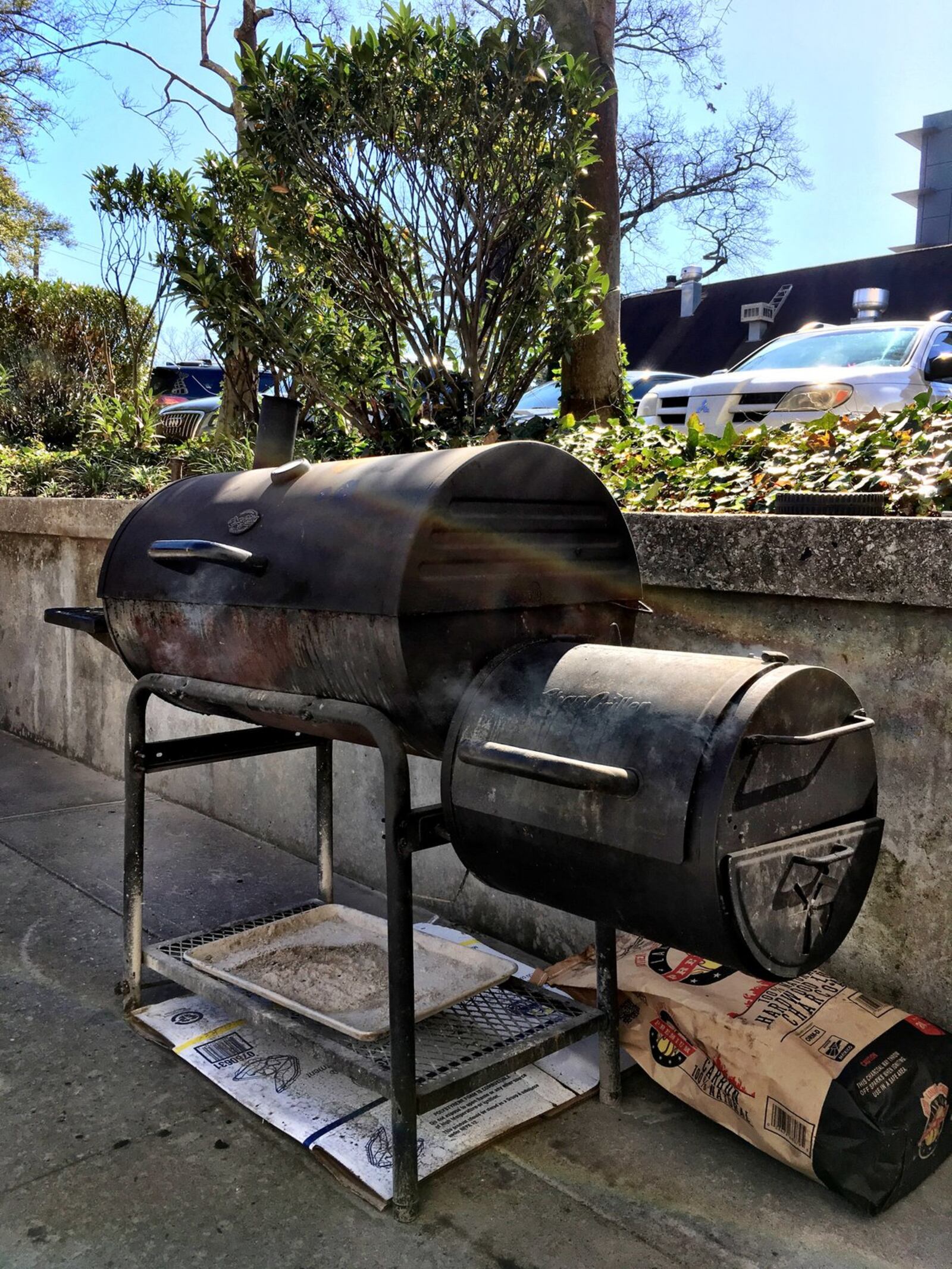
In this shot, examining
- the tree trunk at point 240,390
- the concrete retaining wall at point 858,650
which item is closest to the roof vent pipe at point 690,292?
the tree trunk at point 240,390

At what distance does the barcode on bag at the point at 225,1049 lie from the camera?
2436 millimetres

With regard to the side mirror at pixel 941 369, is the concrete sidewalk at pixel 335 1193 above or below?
below

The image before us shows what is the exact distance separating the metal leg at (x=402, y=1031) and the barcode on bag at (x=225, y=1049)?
67 cm

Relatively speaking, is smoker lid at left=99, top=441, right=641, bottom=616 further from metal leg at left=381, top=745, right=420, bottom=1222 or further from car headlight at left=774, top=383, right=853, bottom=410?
car headlight at left=774, top=383, right=853, bottom=410

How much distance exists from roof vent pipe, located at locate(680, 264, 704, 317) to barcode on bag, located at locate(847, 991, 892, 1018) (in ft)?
75.6

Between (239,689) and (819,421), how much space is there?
230 cm

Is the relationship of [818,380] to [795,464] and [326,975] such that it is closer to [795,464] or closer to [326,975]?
[795,464]

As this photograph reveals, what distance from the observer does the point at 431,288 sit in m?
4.78

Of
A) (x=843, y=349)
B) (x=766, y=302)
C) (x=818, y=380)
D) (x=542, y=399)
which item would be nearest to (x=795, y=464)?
(x=818, y=380)

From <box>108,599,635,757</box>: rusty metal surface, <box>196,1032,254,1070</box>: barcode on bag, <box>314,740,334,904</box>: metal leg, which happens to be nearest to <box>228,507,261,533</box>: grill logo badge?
<box>108,599,635,757</box>: rusty metal surface

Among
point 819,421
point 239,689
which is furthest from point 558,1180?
point 819,421

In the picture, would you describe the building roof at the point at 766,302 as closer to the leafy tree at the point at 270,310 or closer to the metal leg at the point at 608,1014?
the leafy tree at the point at 270,310

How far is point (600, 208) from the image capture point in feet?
19.9

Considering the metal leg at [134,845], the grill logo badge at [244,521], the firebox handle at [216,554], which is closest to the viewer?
the firebox handle at [216,554]
